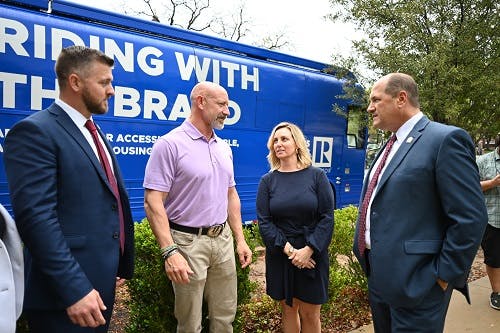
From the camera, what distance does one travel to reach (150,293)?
3.09 m

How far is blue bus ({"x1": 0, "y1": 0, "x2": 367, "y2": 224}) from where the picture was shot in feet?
16.7

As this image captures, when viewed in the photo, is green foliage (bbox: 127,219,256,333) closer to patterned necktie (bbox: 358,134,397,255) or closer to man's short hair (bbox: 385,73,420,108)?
patterned necktie (bbox: 358,134,397,255)

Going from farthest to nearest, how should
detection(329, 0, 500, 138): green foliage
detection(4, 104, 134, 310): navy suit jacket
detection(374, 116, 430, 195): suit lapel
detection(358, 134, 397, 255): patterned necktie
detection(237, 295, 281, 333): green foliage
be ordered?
detection(329, 0, 500, 138): green foliage < detection(237, 295, 281, 333): green foliage < detection(358, 134, 397, 255): patterned necktie < detection(374, 116, 430, 195): suit lapel < detection(4, 104, 134, 310): navy suit jacket

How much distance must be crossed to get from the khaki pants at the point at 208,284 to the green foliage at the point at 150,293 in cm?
27

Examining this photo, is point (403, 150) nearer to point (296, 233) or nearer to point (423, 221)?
point (423, 221)

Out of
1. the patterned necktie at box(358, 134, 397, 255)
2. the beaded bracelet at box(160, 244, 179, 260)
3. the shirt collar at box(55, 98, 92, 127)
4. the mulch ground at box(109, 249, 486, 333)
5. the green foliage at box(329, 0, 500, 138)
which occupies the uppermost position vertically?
the green foliage at box(329, 0, 500, 138)

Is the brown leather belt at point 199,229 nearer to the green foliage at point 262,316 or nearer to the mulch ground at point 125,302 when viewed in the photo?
the mulch ground at point 125,302

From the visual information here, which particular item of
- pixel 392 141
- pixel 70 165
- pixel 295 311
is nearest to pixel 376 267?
pixel 392 141

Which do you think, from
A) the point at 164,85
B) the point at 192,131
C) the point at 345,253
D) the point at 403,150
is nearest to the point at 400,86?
the point at 403,150

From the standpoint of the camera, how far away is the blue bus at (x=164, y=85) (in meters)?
5.10

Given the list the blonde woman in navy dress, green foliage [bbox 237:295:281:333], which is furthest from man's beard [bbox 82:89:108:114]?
green foliage [bbox 237:295:281:333]

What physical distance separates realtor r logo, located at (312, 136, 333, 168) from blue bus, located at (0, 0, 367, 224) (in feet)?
0.08

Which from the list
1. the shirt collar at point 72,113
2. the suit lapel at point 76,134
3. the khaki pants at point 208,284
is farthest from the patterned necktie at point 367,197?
the shirt collar at point 72,113

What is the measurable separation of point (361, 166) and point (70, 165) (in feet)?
30.1
